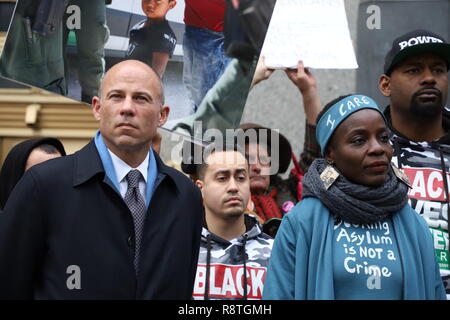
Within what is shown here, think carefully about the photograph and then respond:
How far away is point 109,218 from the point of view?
3396 millimetres

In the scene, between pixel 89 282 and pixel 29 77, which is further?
pixel 29 77

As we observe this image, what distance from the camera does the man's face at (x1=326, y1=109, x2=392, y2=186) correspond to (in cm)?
377

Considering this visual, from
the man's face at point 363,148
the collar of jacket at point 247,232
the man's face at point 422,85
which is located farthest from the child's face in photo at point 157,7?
the man's face at point 363,148

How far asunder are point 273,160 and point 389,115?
1.35m

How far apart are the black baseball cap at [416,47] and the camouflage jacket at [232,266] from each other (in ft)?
3.64

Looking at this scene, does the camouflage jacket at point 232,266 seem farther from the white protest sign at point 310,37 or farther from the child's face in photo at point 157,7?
the child's face in photo at point 157,7

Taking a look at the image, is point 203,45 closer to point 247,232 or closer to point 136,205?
point 247,232

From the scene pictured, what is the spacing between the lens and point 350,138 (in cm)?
383

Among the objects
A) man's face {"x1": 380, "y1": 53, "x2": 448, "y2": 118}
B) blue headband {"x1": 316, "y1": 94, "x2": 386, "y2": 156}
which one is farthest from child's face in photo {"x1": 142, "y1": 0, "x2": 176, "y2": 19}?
blue headband {"x1": 316, "y1": 94, "x2": 386, "y2": 156}

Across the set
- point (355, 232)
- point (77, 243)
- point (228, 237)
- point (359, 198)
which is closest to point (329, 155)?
point (359, 198)

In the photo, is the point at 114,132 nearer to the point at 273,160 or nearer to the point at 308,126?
the point at 308,126

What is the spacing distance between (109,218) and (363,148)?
1.10 metres

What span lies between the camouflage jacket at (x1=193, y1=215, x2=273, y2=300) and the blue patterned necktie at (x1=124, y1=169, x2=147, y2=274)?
1065 millimetres
